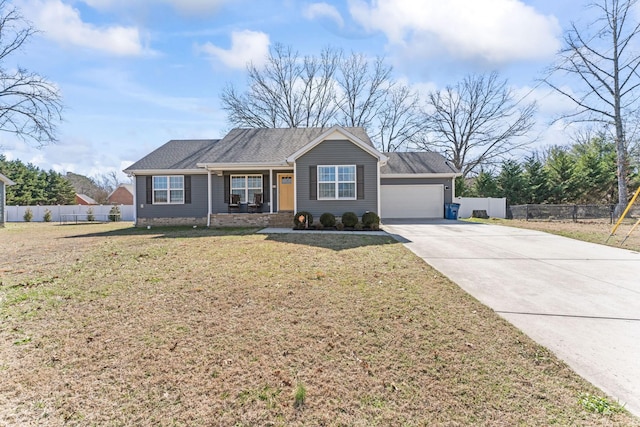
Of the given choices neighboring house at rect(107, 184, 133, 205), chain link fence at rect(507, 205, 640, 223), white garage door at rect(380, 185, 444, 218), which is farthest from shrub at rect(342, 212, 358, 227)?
neighboring house at rect(107, 184, 133, 205)

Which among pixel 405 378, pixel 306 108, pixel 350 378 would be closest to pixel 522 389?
pixel 405 378

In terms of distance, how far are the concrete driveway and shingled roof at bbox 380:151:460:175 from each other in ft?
34.9

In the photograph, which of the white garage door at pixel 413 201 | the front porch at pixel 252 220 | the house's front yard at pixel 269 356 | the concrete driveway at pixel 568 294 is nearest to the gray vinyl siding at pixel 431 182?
the white garage door at pixel 413 201

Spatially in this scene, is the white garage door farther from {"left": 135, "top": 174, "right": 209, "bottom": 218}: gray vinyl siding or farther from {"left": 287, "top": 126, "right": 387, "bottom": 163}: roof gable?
{"left": 135, "top": 174, "right": 209, "bottom": 218}: gray vinyl siding

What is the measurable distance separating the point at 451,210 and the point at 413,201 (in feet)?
7.60

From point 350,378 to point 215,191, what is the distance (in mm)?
14888

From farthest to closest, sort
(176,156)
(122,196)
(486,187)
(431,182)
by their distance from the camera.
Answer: (122,196) → (486,187) → (431,182) → (176,156)

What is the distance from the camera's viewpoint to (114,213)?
25.8 m

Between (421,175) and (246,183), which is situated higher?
(421,175)

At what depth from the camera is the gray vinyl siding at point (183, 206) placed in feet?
54.5

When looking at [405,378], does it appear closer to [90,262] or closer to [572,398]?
[572,398]

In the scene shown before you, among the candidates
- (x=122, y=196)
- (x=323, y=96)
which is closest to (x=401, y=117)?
(x=323, y=96)

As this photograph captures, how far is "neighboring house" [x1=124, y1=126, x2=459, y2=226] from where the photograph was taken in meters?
14.0

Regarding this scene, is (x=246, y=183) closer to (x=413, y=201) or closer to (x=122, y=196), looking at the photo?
(x=413, y=201)
